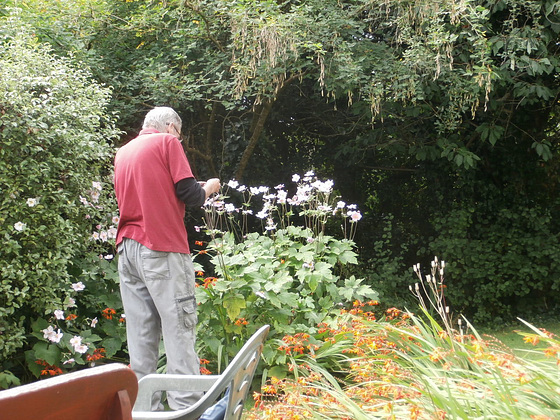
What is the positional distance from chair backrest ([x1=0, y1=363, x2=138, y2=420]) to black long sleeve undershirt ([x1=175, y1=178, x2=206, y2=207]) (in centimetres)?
231

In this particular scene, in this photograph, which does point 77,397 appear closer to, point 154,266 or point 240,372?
point 240,372

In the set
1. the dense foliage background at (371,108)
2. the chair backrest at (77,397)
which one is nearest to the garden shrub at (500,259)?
the dense foliage background at (371,108)

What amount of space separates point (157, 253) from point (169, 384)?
51.2 inches

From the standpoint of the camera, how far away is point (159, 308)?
3.38 m

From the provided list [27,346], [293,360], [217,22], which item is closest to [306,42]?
[217,22]

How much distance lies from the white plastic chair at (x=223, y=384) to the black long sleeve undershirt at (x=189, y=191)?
4.65ft

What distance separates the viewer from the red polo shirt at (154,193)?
11.1 ft

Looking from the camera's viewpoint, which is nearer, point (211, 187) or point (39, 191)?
point (211, 187)

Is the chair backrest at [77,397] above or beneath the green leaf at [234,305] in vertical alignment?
above

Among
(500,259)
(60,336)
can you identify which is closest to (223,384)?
(60,336)

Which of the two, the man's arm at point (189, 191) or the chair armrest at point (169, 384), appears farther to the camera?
the man's arm at point (189, 191)

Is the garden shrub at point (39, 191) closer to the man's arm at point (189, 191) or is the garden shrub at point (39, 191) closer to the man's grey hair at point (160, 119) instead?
the man's grey hair at point (160, 119)

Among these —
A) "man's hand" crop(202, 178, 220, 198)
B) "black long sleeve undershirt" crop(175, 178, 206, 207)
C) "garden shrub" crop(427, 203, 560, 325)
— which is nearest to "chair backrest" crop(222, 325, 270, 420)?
"black long sleeve undershirt" crop(175, 178, 206, 207)

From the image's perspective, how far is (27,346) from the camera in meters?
4.64
